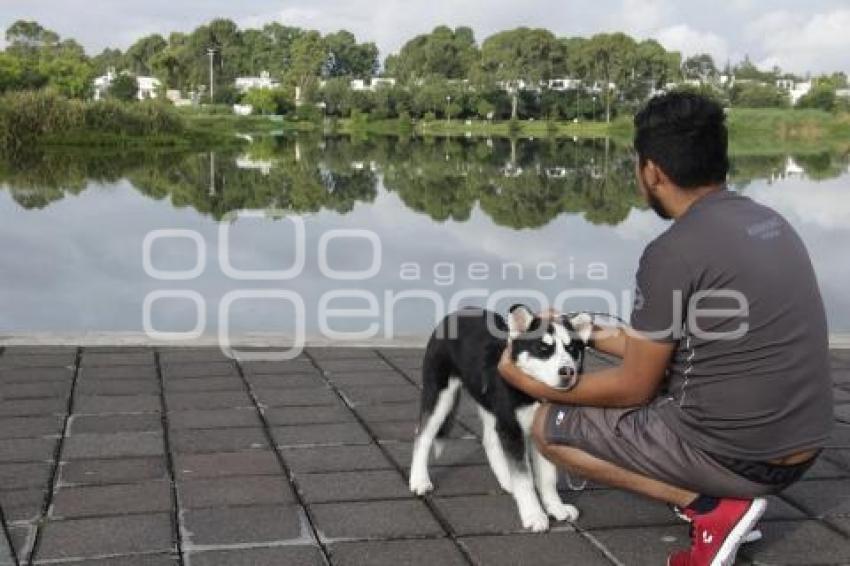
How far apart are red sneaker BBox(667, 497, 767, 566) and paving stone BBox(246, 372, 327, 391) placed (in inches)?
122

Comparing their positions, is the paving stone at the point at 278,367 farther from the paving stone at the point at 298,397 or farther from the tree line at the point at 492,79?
the tree line at the point at 492,79

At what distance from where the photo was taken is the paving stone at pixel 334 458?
179 inches

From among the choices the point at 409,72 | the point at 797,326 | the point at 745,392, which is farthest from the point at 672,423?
the point at 409,72

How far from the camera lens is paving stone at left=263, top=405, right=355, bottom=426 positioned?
5.25 m

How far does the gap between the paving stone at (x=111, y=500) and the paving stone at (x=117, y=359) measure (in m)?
2.24

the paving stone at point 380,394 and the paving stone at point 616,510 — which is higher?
the paving stone at point 380,394

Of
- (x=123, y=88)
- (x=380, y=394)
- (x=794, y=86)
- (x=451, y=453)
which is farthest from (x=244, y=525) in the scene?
(x=794, y=86)

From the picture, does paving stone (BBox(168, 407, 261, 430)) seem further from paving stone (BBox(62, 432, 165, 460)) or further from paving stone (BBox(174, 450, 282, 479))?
paving stone (BBox(174, 450, 282, 479))

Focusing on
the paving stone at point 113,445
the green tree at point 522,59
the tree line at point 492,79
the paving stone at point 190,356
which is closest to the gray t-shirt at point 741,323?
the paving stone at point 113,445

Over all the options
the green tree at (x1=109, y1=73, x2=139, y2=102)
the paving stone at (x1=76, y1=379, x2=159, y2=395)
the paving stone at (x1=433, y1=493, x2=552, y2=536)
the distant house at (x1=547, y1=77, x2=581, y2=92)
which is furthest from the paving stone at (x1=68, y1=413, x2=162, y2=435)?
the distant house at (x1=547, y1=77, x2=581, y2=92)

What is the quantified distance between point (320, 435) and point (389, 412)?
555mm

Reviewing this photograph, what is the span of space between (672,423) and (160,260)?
9724 mm

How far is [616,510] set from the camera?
405 cm

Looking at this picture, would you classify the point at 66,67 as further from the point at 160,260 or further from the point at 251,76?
the point at 251,76
